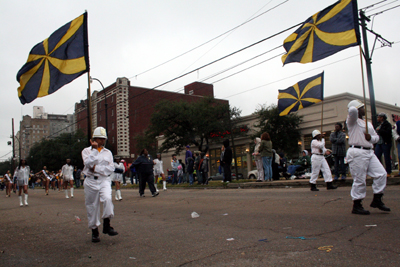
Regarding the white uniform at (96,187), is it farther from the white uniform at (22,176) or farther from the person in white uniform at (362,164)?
the white uniform at (22,176)

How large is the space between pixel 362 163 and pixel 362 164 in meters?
0.02

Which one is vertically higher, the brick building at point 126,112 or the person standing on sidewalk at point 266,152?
the brick building at point 126,112

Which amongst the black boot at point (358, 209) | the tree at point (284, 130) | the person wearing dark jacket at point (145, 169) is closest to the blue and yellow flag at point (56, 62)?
the person wearing dark jacket at point (145, 169)

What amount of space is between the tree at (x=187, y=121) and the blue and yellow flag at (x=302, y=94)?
23.9 m

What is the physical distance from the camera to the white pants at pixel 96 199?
5.24 metres

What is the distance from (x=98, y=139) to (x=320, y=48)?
627 centimetres

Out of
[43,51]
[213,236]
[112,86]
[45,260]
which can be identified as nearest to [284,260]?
[213,236]

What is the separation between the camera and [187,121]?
39.6 meters

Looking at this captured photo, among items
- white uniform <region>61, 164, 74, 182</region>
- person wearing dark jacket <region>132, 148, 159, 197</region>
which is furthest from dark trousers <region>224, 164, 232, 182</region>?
white uniform <region>61, 164, 74, 182</region>

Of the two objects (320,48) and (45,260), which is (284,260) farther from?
(320,48)

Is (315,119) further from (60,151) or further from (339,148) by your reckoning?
(60,151)

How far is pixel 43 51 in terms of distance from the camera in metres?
8.52

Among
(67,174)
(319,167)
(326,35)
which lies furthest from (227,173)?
(67,174)

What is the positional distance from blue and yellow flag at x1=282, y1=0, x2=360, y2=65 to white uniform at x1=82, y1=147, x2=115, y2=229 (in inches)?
238
